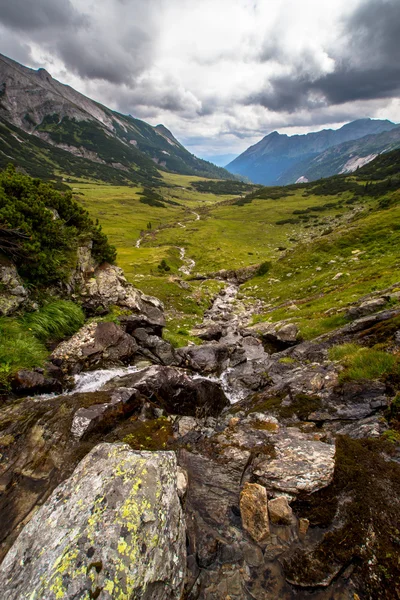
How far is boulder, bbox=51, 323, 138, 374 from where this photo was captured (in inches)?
593

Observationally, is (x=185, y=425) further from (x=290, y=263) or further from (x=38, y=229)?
(x=290, y=263)

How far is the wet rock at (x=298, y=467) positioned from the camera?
6.43 meters

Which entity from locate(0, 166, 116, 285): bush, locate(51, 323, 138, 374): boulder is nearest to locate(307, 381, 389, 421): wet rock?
locate(51, 323, 138, 374): boulder

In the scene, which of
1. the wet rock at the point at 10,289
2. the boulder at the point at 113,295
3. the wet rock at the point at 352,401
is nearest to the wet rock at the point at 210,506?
the wet rock at the point at 352,401

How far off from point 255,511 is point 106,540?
3.27m

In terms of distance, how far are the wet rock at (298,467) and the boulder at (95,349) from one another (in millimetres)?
11675

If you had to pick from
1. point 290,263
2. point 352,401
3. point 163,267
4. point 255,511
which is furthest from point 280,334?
point 163,267

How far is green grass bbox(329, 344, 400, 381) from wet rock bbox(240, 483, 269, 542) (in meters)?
7.14

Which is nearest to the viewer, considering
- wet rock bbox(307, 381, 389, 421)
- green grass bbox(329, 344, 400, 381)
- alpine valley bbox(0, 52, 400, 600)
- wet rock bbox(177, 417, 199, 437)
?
alpine valley bbox(0, 52, 400, 600)

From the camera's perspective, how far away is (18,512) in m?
6.30

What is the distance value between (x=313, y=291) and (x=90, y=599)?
105ft

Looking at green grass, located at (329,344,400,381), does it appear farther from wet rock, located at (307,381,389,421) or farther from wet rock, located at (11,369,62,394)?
wet rock, located at (11,369,62,394)

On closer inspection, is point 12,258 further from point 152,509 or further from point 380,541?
point 380,541

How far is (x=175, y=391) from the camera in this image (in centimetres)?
1402
